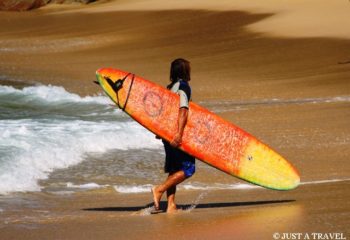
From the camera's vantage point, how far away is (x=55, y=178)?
28.9ft

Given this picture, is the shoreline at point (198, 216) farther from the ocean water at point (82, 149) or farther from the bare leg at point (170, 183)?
the ocean water at point (82, 149)

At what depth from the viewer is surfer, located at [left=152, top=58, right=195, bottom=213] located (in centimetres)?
689

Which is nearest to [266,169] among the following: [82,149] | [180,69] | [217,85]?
[180,69]

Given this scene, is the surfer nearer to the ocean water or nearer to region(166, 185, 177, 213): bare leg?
region(166, 185, 177, 213): bare leg

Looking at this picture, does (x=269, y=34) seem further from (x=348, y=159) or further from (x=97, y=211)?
(x=97, y=211)

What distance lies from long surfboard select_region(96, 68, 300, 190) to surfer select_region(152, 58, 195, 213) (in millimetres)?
187

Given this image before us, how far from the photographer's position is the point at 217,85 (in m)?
16.8

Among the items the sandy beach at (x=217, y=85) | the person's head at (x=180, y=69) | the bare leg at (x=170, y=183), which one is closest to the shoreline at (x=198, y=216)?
the sandy beach at (x=217, y=85)

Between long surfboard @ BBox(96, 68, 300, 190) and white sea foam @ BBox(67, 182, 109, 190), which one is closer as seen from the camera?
long surfboard @ BBox(96, 68, 300, 190)

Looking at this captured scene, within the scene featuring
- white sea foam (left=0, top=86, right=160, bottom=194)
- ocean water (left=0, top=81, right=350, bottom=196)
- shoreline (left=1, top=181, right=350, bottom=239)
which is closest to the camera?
shoreline (left=1, top=181, right=350, bottom=239)

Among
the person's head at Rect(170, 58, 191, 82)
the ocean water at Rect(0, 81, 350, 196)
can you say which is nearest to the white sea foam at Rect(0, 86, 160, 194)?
the ocean water at Rect(0, 81, 350, 196)

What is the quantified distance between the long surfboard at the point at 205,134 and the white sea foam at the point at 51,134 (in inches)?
51.4

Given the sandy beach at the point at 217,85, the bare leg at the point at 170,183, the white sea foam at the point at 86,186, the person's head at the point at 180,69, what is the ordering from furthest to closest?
1. the white sea foam at the point at 86,186
2. the bare leg at the point at 170,183
3. the person's head at the point at 180,69
4. the sandy beach at the point at 217,85

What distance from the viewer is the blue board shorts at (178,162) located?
23.1ft
